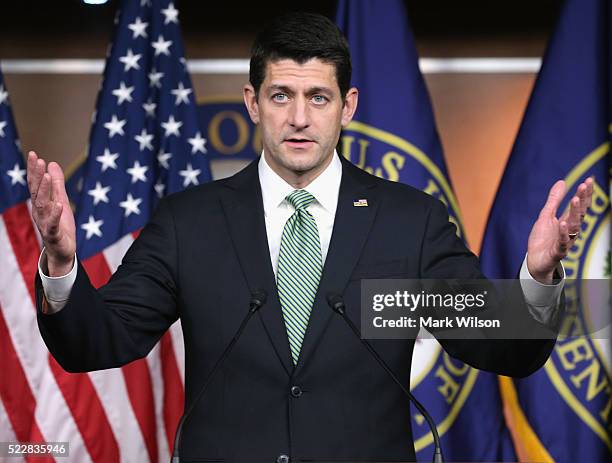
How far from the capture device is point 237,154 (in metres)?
3.95

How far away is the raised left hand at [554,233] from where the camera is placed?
1793 millimetres

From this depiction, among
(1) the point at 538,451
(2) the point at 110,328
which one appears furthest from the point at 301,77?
(1) the point at 538,451

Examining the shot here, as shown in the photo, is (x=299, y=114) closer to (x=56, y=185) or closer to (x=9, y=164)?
(x=56, y=185)

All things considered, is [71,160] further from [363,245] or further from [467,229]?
[363,245]

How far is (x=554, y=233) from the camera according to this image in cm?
186

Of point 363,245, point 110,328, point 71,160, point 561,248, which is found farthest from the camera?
point 71,160

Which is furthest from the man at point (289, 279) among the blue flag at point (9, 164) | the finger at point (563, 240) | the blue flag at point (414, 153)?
the blue flag at point (9, 164)

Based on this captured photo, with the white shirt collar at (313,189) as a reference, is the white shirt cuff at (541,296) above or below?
below

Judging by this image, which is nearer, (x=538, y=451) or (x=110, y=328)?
(x=110, y=328)

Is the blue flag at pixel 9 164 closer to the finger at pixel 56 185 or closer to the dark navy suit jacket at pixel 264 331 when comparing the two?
the dark navy suit jacket at pixel 264 331

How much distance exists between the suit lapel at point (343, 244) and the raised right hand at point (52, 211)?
54 centimetres

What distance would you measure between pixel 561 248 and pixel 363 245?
1.61ft

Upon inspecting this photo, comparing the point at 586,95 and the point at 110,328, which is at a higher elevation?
the point at 586,95

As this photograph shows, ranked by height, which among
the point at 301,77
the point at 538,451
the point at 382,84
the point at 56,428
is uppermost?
the point at 382,84
